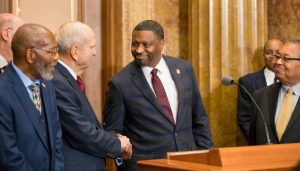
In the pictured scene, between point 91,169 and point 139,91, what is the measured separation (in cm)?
78

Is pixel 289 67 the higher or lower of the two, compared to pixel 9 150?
higher

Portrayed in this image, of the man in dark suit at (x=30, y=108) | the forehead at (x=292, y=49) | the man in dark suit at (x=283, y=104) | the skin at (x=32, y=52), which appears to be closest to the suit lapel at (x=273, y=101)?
the man in dark suit at (x=283, y=104)

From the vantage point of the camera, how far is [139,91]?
432 cm

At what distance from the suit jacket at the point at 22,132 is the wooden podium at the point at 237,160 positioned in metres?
0.60

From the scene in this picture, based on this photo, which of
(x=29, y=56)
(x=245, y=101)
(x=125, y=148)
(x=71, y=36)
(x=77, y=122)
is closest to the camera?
(x=29, y=56)

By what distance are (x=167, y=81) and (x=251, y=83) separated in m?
1.47

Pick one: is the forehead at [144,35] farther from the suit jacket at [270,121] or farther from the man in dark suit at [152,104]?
the suit jacket at [270,121]

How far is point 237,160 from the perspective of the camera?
2.87 m

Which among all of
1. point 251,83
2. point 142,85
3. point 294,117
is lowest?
point 294,117

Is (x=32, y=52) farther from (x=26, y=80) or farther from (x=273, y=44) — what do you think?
(x=273, y=44)

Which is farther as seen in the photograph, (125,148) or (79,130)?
(125,148)

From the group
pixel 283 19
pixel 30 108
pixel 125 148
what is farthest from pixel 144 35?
pixel 283 19

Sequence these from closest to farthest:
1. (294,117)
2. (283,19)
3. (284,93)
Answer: (294,117)
(284,93)
(283,19)

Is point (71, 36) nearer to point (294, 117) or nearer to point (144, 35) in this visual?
point (144, 35)
